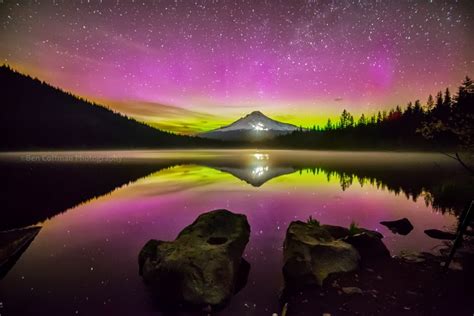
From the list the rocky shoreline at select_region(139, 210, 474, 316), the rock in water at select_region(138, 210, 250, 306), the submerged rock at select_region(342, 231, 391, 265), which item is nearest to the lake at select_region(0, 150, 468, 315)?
the rock in water at select_region(138, 210, 250, 306)

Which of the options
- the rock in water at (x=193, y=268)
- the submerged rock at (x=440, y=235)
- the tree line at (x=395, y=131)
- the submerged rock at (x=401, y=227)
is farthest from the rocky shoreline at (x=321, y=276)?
the tree line at (x=395, y=131)

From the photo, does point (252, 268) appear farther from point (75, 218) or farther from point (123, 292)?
point (75, 218)

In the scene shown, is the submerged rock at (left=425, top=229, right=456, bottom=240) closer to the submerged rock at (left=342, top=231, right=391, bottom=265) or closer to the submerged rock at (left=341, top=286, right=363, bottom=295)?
the submerged rock at (left=342, top=231, right=391, bottom=265)

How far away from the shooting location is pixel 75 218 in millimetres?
21219

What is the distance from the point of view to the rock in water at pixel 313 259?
9477 millimetres

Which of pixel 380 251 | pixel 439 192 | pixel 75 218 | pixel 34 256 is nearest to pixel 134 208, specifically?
pixel 75 218

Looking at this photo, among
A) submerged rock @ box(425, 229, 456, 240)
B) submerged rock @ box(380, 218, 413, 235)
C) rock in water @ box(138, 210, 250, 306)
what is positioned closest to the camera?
rock in water @ box(138, 210, 250, 306)

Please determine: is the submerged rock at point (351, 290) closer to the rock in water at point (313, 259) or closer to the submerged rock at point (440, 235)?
the rock in water at point (313, 259)

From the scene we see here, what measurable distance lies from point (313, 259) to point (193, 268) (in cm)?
435

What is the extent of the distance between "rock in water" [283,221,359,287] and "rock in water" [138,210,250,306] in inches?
79.6

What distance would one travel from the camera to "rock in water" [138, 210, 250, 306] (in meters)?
8.51

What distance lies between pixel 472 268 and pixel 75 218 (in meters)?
24.1

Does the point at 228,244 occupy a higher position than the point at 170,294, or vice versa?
the point at 228,244

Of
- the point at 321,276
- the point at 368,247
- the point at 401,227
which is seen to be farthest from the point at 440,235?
the point at 321,276
